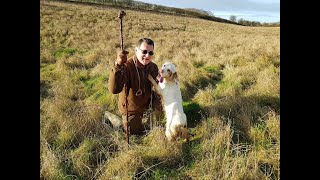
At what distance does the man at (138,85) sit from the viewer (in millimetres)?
4676

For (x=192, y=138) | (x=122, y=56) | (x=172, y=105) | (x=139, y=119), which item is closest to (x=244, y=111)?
(x=192, y=138)

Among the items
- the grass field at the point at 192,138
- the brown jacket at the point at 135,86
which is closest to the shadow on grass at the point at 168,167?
the grass field at the point at 192,138

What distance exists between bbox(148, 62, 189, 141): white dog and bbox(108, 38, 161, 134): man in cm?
42

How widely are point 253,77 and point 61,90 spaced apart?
158 inches

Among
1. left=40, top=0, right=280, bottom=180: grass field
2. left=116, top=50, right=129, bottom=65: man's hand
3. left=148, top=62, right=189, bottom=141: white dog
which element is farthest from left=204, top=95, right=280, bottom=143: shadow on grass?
left=116, top=50, right=129, bottom=65: man's hand

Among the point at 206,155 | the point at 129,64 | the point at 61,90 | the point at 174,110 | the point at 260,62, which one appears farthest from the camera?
the point at 260,62

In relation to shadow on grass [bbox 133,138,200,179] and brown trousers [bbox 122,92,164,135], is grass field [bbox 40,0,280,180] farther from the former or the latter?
brown trousers [bbox 122,92,164,135]

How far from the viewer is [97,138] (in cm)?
464

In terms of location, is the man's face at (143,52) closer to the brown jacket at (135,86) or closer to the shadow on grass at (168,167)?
the brown jacket at (135,86)

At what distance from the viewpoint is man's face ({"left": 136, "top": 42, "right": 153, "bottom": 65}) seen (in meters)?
4.66

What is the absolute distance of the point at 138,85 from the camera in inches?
193

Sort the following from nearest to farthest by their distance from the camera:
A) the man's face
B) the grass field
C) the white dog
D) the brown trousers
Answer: the grass field
the white dog
the man's face
the brown trousers
